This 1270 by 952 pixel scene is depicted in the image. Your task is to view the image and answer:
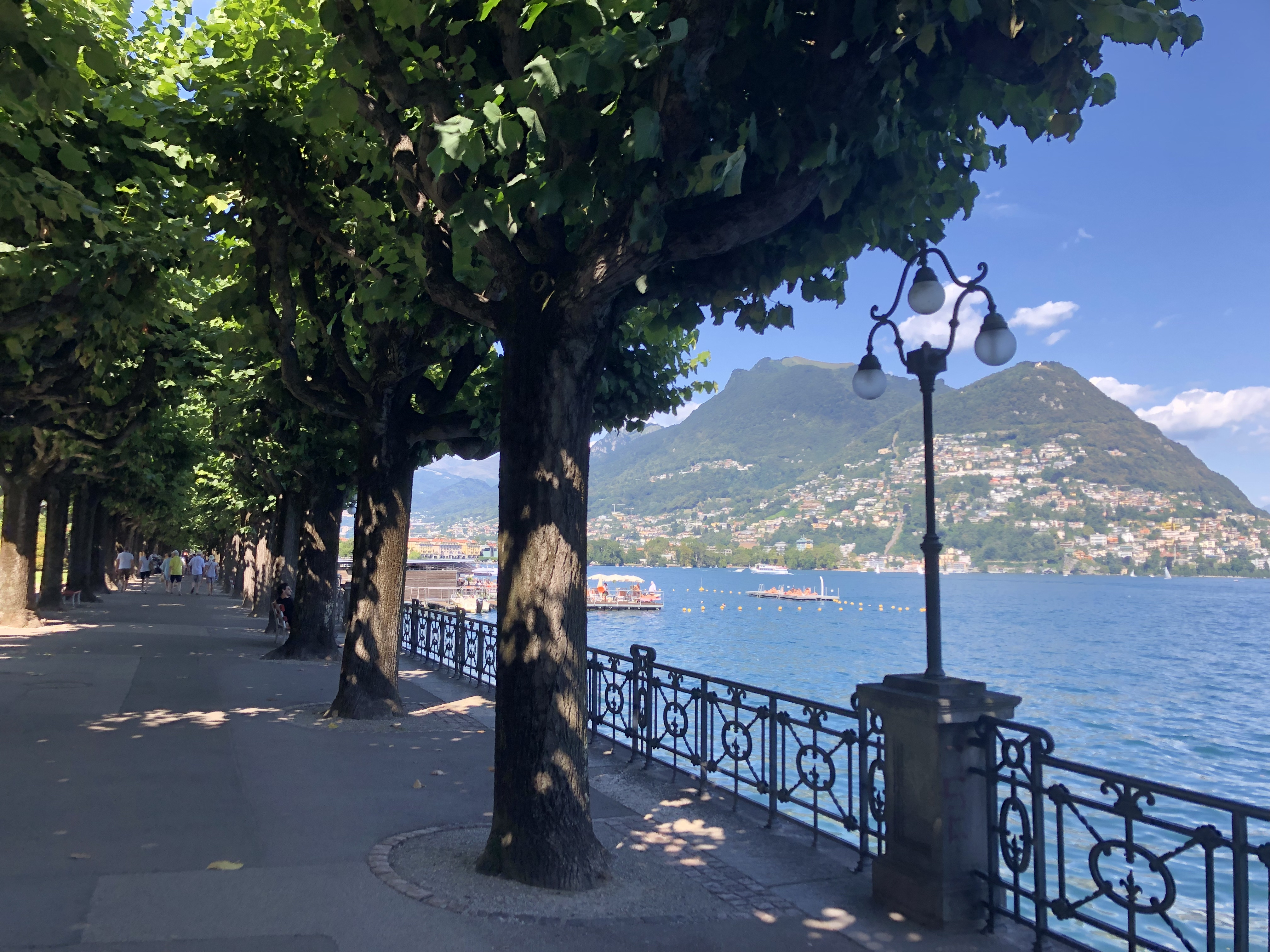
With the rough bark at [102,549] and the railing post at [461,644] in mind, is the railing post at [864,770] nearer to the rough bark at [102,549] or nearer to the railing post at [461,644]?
the railing post at [461,644]

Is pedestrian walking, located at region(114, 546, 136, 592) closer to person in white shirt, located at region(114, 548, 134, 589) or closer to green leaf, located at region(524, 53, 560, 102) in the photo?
person in white shirt, located at region(114, 548, 134, 589)

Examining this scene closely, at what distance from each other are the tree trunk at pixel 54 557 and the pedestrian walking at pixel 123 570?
1876 centimetres

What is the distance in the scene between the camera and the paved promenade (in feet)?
16.1

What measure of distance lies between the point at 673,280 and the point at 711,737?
3957 mm

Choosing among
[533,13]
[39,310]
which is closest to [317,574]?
[39,310]

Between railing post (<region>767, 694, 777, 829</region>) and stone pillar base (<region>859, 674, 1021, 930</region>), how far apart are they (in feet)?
5.39

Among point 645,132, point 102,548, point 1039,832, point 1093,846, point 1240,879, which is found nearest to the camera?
point 1240,879

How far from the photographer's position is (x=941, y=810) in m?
5.30

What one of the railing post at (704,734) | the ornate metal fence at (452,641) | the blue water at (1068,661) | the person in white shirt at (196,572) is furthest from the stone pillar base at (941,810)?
the person in white shirt at (196,572)

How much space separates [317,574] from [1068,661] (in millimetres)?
60619

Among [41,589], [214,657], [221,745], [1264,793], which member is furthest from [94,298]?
[1264,793]

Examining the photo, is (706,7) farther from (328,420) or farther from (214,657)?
(214,657)

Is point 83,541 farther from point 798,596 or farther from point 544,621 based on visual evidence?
point 798,596

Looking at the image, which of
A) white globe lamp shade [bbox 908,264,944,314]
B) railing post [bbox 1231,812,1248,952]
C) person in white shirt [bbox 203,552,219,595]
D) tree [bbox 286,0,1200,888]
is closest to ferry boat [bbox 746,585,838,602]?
person in white shirt [bbox 203,552,219,595]
